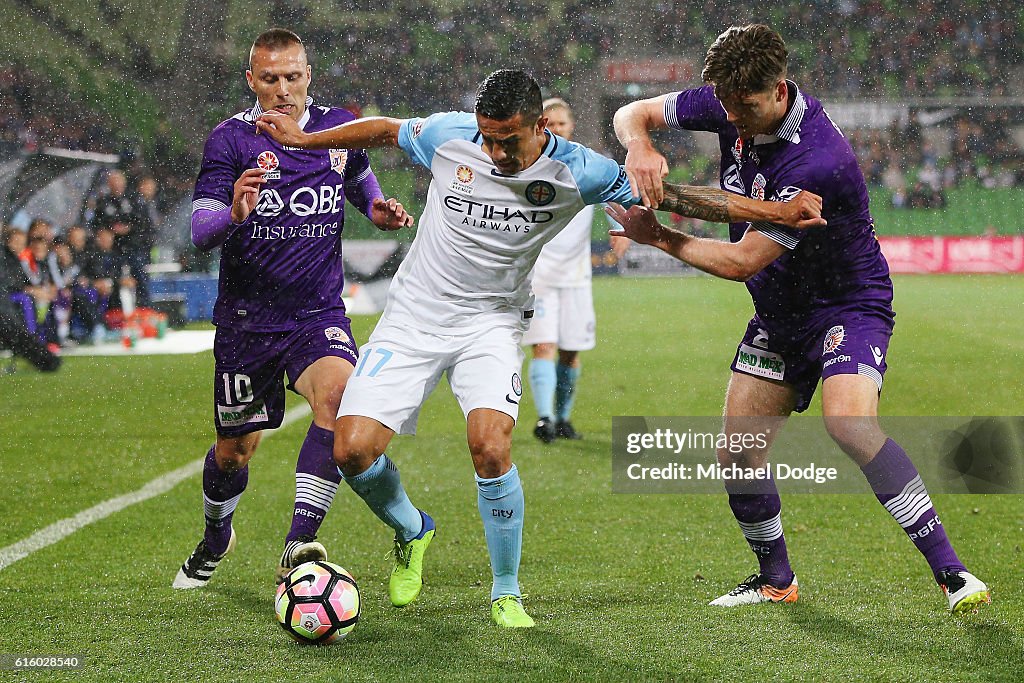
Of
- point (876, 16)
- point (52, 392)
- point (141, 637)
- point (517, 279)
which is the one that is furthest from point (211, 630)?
point (876, 16)

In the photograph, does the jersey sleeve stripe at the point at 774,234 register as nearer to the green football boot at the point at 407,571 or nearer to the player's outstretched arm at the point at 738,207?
the player's outstretched arm at the point at 738,207

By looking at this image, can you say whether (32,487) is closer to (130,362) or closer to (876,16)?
(130,362)

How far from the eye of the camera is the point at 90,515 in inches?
230

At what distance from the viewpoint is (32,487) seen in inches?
258

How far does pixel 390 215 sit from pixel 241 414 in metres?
0.94

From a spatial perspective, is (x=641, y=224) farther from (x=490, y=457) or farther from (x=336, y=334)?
(x=336, y=334)

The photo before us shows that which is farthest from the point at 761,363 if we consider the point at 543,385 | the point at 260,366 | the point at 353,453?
the point at 543,385

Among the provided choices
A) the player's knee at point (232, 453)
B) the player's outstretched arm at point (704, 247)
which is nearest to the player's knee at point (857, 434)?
the player's outstretched arm at point (704, 247)

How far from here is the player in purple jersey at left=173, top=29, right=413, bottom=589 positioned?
14.4ft

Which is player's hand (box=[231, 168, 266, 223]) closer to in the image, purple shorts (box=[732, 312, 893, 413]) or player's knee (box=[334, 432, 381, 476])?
player's knee (box=[334, 432, 381, 476])

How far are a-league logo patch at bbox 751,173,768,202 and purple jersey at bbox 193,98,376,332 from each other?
5.07ft

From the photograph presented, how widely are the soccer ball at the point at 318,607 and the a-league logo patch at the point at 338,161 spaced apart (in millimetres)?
1627

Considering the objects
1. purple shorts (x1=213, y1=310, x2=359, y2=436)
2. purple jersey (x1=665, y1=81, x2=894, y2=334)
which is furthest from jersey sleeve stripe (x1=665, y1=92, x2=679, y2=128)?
purple shorts (x1=213, y1=310, x2=359, y2=436)

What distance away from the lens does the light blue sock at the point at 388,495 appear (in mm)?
4031
